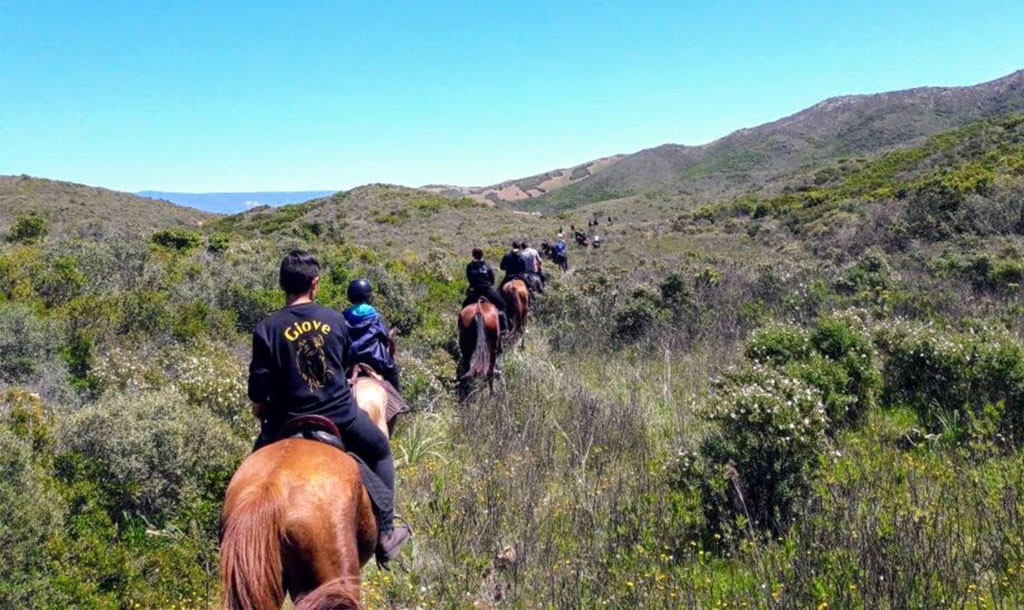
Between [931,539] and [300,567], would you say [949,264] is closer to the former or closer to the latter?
[931,539]

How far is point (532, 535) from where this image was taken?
4.05m

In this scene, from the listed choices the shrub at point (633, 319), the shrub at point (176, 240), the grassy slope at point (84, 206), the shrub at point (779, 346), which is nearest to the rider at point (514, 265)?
the shrub at point (633, 319)

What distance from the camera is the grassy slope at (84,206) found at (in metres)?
38.8

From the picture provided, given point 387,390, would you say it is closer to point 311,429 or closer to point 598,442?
point 311,429

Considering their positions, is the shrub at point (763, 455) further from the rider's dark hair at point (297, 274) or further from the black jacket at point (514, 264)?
the black jacket at point (514, 264)

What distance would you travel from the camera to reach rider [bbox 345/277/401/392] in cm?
551

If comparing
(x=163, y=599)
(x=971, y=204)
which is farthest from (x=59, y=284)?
(x=971, y=204)

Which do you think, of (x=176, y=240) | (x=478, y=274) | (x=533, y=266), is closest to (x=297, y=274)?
(x=478, y=274)

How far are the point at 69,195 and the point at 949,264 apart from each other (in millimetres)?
56287

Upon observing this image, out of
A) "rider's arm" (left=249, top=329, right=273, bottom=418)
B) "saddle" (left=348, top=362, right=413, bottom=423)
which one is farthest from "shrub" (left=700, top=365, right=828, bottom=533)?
"rider's arm" (left=249, top=329, right=273, bottom=418)

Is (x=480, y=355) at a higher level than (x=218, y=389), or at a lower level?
lower

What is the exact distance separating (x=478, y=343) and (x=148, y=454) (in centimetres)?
421

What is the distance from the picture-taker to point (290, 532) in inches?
118

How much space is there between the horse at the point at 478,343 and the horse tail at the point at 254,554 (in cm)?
532
